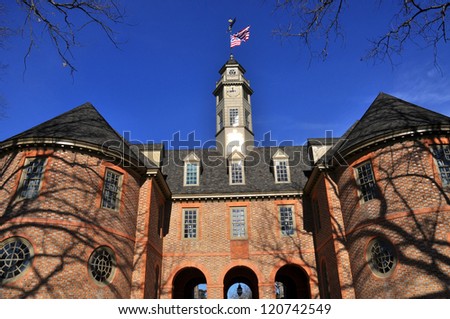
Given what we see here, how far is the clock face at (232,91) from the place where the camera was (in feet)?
96.5

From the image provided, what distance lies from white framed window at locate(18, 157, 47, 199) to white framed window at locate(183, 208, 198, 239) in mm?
8746

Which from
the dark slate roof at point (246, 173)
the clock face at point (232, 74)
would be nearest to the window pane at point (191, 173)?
the dark slate roof at point (246, 173)

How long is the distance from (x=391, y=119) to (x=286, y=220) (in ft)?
27.1

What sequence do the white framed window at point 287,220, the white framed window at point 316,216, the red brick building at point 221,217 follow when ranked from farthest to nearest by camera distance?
the white framed window at point 287,220 < the white framed window at point 316,216 < the red brick building at point 221,217

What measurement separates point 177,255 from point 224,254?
8.80 ft

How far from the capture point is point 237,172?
22203 mm

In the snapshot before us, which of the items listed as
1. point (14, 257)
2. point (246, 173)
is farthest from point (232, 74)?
point (14, 257)

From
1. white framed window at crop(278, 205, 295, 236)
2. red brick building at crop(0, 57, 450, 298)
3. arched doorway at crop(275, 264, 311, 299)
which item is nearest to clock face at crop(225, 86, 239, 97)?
red brick building at crop(0, 57, 450, 298)

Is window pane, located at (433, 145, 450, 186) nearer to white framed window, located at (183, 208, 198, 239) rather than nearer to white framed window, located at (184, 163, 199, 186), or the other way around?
white framed window, located at (183, 208, 198, 239)

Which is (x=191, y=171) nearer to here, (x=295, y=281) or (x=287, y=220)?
(x=287, y=220)

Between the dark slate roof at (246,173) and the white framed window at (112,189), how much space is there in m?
5.49

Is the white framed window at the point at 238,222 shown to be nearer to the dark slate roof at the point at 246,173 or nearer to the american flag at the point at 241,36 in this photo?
the dark slate roof at the point at 246,173

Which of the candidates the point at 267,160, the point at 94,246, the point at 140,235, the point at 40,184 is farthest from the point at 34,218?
the point at 267,160
